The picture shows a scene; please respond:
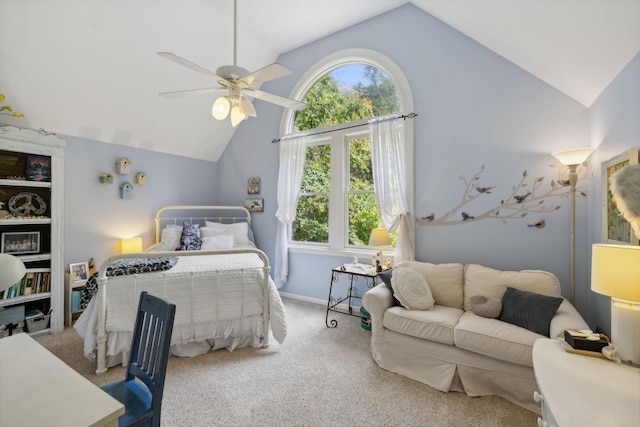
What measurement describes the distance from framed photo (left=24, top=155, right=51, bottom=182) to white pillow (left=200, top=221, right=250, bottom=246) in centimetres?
177

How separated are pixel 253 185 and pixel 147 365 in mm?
3504

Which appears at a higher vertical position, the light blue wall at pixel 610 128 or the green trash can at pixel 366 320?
the light blue wall at pixel 610 128

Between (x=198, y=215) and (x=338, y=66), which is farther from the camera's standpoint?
(x=198, y=215)

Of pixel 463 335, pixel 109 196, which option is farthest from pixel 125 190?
pixel 463 335

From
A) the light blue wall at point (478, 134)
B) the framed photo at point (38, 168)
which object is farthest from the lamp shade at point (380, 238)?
the framed photo at point (38, 168)

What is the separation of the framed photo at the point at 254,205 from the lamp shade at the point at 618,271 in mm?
3956

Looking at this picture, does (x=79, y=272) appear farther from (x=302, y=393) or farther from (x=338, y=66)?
(x=338, y=66)

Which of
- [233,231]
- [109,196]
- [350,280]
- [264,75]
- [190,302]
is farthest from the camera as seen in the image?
[233,231]

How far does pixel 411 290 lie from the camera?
243cm

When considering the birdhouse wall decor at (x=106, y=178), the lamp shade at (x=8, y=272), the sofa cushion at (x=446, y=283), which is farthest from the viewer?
the birdhouse wall decor at (x=106, y=178)

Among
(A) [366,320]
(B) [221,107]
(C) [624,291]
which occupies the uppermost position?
(B) [221,107]

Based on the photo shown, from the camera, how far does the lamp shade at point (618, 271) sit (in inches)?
47.3

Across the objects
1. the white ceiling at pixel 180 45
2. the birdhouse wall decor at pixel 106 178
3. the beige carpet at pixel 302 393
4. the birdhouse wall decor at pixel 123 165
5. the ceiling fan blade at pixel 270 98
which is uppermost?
the white ceiling at pixel 180 45

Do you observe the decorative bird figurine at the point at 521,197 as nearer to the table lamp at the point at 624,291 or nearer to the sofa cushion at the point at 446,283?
the sofa cushion at the point at 446,283
